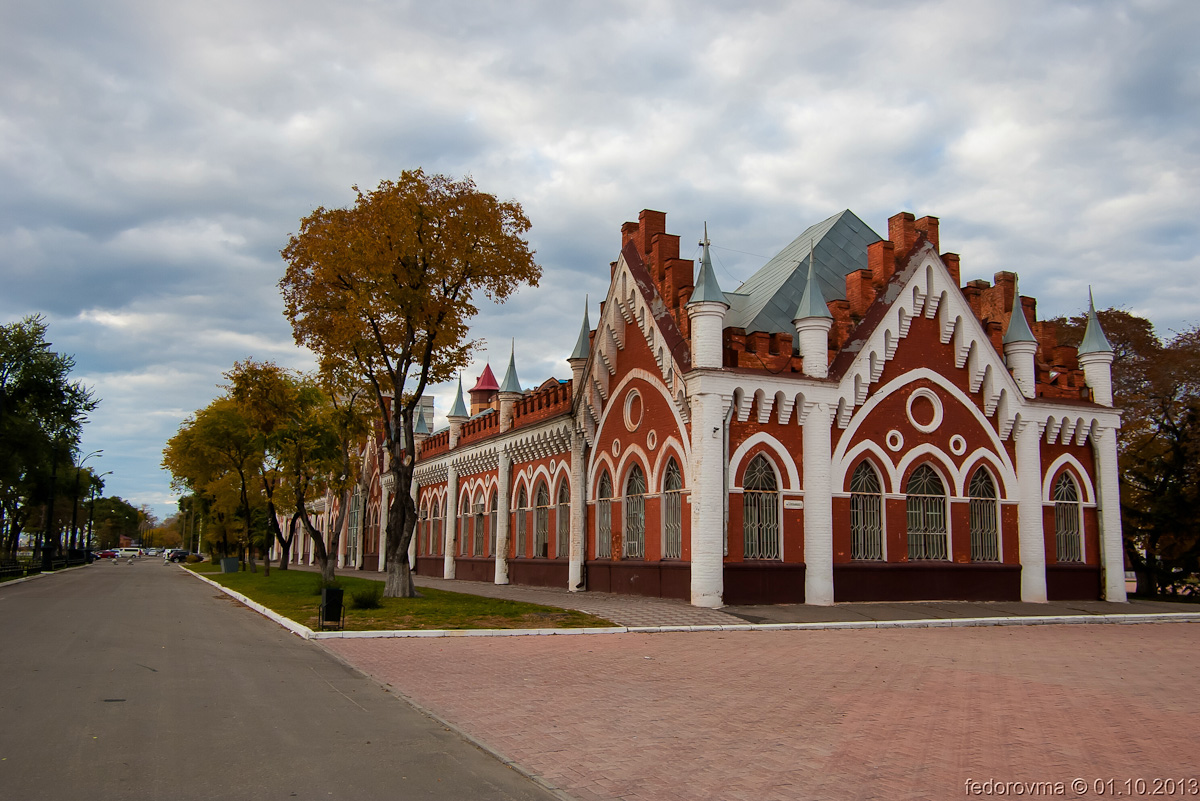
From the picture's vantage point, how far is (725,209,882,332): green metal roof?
2545cm

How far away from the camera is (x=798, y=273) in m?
26.8

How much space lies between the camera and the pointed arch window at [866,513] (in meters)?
23.0

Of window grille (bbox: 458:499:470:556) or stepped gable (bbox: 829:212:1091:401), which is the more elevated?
stepped gable (bbox: 829:212:1091:401)

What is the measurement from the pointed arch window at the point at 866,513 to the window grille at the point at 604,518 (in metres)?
7.23

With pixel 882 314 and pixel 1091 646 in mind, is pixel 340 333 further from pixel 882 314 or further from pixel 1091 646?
pixel 1091 646

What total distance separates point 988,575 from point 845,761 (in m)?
18.9

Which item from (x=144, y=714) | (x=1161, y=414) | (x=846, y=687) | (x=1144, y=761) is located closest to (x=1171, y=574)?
(x=1161, y=414)

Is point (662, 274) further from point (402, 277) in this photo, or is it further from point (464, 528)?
point (464, 528)

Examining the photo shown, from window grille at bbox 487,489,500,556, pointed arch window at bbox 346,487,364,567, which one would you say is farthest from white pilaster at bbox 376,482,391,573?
window grille at bbox 487,489,500,556

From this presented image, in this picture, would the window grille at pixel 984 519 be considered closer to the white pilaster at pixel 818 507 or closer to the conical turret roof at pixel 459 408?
the white pilaster at pixel 818 507

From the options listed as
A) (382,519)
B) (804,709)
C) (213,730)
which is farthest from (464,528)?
(213,730)

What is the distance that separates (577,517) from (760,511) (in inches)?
308

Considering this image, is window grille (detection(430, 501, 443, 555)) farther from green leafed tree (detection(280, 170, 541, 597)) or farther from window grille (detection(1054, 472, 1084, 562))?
window grille (detection(1054, 472, 1084, 562))

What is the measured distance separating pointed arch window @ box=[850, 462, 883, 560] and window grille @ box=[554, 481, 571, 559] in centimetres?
991
